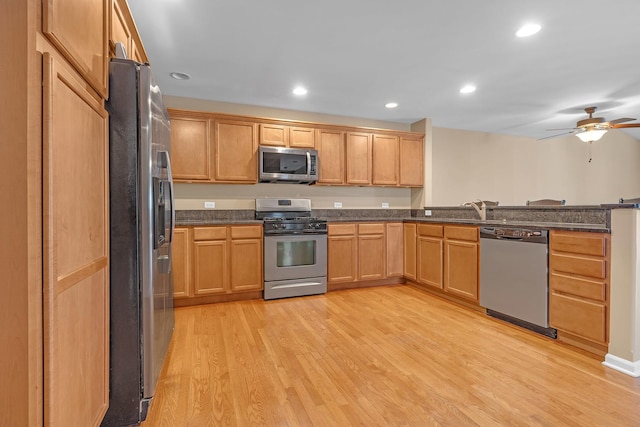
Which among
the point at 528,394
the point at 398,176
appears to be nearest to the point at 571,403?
the point at 528,394

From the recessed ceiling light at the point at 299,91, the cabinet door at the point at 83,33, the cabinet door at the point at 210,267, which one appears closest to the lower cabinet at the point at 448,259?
the recessed ceiling light at the point at 299,91

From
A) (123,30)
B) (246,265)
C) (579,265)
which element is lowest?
(246,265)

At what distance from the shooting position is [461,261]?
11.3ft

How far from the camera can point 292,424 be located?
156cm

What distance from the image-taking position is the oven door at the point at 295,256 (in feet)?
12.2

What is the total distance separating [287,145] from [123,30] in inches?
91.0

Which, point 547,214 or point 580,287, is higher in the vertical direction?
point 547,214

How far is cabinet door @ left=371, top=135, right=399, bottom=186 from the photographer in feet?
15.0

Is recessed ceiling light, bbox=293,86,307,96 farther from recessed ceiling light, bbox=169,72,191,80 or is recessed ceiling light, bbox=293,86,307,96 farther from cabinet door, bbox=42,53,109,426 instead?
cabinet door, bbox=42,53,109,426

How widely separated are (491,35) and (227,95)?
9.26 feet

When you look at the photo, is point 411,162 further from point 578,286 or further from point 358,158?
point 578,286

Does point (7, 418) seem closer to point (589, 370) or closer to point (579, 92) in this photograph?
Result: point (589, 370)

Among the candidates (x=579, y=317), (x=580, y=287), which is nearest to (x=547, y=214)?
(x=580, y=287)

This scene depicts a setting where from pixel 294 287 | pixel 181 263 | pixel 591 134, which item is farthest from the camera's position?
pixel 591 134
